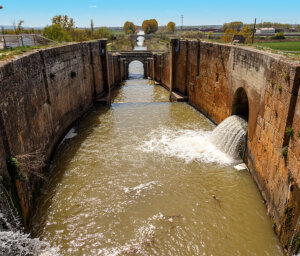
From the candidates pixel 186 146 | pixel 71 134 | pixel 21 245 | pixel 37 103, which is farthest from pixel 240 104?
pixel 21 245

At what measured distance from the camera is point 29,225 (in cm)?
672

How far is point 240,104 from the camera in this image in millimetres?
11086

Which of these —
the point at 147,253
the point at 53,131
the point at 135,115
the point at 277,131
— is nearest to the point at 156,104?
the point at 135,115

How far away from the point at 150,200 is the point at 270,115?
4231 millimetres

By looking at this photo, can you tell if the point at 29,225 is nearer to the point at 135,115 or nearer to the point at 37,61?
the point at 37,61

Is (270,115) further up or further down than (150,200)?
further up

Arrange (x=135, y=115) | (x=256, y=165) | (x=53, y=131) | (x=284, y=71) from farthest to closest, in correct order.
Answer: (x=135, y=115) → (x=53, y=131) → (x=256, y=165) → (x=284, y=71)

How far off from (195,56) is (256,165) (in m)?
9.37

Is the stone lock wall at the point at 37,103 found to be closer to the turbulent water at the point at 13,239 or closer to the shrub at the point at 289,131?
the turbulent water at the point at 13,239

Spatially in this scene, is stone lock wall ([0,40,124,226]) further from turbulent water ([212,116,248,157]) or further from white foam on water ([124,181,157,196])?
turbulent water ([212,116,248,157])

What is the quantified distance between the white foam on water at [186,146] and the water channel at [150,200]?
0.04m

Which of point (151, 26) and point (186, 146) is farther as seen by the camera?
Answer: point (151, 26)

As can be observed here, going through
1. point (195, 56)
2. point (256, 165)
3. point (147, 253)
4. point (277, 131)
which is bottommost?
point (147, 253)

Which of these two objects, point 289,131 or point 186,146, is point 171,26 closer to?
point 186,146
